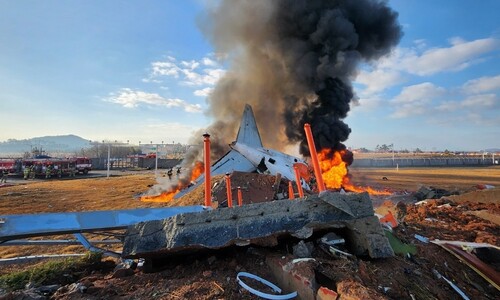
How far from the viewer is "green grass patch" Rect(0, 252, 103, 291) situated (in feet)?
11.6

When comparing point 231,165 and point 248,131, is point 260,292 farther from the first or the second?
point 248,131

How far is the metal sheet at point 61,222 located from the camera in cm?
344

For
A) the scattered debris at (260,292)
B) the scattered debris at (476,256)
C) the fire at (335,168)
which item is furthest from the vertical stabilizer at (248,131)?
the scattered debris at (260,292)

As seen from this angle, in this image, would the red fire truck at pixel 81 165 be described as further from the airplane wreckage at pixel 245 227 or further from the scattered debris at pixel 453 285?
the scattered debris at pixel 453 285

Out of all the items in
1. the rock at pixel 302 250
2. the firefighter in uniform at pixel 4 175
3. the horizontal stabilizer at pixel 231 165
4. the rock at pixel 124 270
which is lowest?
the firefighter in uniform at pixel 4 175

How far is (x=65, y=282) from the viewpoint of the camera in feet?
11.8

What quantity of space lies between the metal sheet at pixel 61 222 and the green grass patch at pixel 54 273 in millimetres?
A: 558

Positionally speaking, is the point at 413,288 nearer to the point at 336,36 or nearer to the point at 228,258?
the point at 228,258

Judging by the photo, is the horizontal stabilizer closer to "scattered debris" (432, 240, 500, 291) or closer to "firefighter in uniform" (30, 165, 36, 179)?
"scattered debris" (432, 240, 500, 291)

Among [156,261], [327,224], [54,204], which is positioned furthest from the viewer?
[54,204]

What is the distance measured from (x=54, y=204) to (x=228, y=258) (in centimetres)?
1563

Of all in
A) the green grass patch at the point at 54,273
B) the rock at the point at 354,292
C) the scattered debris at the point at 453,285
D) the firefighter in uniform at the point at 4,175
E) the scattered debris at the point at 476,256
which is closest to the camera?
the rock at the point at 354,292

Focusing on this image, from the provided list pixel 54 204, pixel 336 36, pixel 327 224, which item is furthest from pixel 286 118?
pixel 327 224

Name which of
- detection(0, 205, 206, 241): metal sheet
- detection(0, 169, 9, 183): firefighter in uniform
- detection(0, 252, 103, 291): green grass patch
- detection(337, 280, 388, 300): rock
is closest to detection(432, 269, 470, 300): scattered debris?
detection(337, 280, 388, 300): rock
